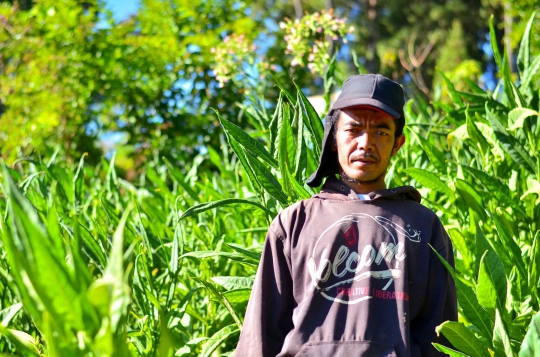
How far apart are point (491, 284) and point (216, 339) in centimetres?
78

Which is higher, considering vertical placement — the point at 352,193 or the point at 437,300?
the point at 352,193

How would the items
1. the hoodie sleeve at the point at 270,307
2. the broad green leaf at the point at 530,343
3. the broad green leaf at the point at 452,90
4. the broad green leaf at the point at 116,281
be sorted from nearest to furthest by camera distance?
the broad green leaf at the point at 116,281 → the broad green leaf at the point at 530,343 → the hoodie sleeve at the point at 270,307 → the broad green leaf at the point at 452,90

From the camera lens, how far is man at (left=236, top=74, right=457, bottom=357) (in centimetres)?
152

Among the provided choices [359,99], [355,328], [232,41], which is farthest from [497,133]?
[232,41]

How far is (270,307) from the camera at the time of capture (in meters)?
1.61

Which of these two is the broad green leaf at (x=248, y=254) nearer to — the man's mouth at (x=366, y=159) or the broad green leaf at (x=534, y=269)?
the man's mouth at (x=366, y=159)

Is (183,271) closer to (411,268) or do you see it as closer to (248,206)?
(248,206)

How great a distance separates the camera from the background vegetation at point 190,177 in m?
0.98

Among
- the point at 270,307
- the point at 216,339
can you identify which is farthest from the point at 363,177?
the point at 216,339

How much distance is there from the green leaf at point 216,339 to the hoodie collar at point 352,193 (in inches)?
18.7

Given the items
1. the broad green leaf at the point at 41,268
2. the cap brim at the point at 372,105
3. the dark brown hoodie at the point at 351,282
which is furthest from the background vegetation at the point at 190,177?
the cap brim at the point at 372,105

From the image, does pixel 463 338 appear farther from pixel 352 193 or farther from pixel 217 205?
pixel 217 205

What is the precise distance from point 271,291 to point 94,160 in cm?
444

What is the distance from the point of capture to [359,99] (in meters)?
1.65
